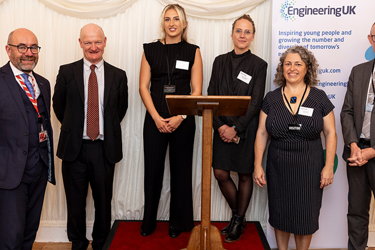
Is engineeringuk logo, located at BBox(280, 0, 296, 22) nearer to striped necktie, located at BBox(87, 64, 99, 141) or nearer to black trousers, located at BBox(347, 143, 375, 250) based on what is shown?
black trousers, located at BBox(347, 143, 375, 250)

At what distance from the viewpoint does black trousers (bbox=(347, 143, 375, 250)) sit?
2623mm

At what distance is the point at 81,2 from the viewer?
125 inches

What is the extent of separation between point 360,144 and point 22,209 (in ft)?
9.01

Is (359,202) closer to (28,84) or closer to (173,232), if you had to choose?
(173,232)

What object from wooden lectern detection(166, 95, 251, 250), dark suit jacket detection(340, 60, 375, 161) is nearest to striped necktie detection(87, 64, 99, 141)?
wooden lectern detection(166, 95, 251, 250)

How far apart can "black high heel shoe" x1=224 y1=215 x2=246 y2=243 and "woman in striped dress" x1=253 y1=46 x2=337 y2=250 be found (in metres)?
0.41

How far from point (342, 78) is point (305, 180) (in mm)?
1178

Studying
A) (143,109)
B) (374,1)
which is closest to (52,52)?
(143,109)

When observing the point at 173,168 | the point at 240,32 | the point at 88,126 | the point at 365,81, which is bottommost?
the point at 173,168

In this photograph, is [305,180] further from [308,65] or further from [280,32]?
[280,32]

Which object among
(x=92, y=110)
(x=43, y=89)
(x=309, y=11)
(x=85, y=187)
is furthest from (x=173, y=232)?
(x=309, y=11)

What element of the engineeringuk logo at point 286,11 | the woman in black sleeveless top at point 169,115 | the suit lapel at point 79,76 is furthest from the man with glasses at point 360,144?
the suit lapel at point 79,76

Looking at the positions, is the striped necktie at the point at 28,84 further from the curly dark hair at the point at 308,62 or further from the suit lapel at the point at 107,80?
the curly dark hair at the point at 308,62

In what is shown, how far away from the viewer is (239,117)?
2773 mm
